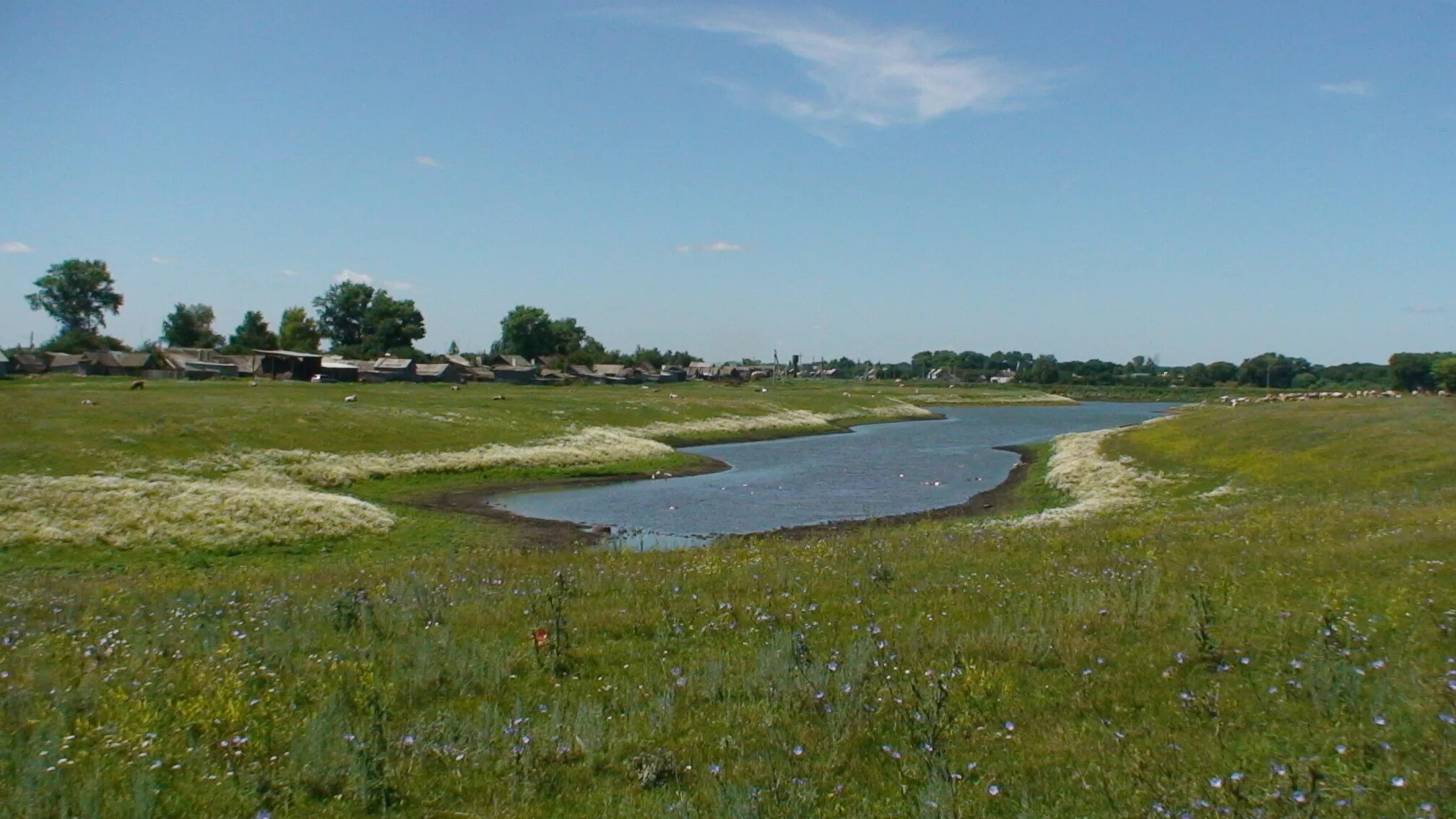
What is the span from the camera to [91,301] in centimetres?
16600

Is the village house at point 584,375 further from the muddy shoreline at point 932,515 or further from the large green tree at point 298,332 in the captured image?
the muddy shoreline at point 932,515

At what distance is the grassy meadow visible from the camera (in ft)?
22.6

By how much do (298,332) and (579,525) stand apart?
552ft

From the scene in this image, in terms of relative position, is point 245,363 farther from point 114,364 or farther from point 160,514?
point 160,514

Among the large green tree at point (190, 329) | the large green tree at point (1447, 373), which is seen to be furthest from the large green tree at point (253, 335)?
the large green tree at point (1447, 373)

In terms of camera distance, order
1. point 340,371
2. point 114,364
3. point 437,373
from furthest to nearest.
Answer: point 437,373, point 340,371, point 114,364

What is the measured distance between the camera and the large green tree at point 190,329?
6683 inches

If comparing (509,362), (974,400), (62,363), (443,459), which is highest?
(509,362)

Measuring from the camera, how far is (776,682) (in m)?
8.95

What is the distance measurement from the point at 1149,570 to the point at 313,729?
35.7 feet

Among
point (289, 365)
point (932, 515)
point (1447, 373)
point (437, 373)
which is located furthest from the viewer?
point (437, 373)

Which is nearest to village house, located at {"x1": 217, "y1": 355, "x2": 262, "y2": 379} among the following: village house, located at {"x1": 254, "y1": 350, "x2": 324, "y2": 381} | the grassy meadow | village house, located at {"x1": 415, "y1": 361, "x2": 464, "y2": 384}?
village house, located at {"x1": 254, "y1": 350, "x2": 324, "y2": 381}

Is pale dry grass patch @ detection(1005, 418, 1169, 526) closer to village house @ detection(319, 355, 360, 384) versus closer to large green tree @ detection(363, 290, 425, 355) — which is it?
village house @ detection(319, 355, 360, 384)

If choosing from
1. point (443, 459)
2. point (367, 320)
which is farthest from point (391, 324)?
point (443, 459)
